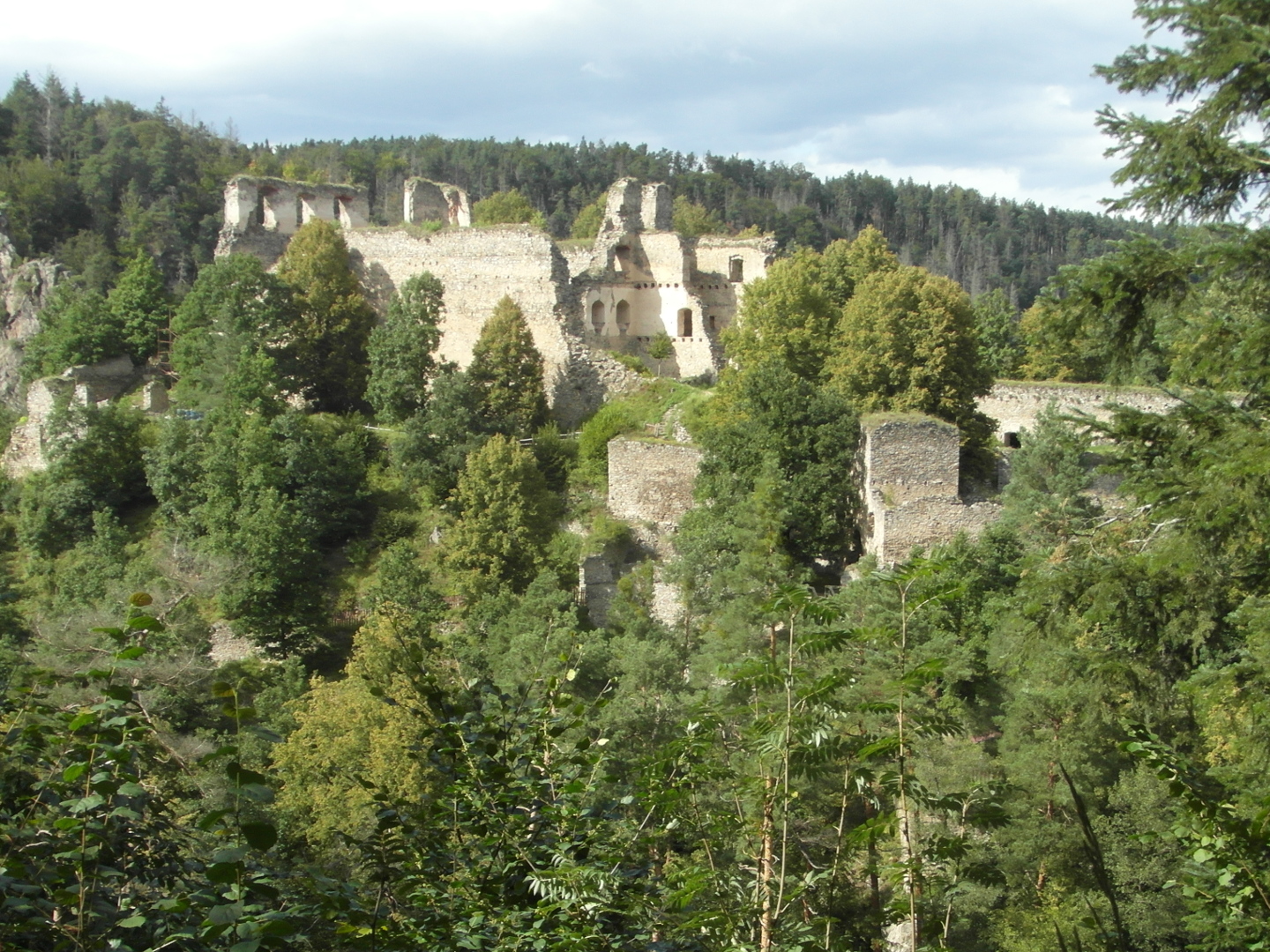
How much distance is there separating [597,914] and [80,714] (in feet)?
6.81

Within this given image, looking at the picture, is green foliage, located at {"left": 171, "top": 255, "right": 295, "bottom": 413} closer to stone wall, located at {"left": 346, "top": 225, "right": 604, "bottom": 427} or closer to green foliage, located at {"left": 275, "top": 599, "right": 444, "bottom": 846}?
stone wall, located at {"left": 346, "top": 225, "right": 604, "bottom": 427}

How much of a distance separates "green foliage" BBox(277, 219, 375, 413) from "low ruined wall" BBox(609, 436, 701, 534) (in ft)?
28.0

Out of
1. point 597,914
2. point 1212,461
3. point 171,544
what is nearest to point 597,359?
point 171,544

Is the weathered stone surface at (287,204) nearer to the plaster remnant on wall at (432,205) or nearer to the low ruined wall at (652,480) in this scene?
the plaster remnant on wall at (432,205)

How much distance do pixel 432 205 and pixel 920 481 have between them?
17829 mm

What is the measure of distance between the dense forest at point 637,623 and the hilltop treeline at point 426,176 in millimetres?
452

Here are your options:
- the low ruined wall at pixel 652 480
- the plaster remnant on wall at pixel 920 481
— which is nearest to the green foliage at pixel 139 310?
the low ruined wall at pixel 652 480

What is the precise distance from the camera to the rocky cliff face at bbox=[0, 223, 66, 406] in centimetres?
3416

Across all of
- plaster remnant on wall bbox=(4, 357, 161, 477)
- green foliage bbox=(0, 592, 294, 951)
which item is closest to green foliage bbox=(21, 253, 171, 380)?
plaster remnant on wall bbox=(4, 357, 161, 477)

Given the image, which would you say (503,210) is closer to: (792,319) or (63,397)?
(63,397)

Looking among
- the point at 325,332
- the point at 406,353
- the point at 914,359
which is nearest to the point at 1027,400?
the point at 914,359

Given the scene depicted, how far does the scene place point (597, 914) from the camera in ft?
14.9

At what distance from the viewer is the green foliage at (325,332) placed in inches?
1099

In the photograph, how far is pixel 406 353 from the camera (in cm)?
2583
